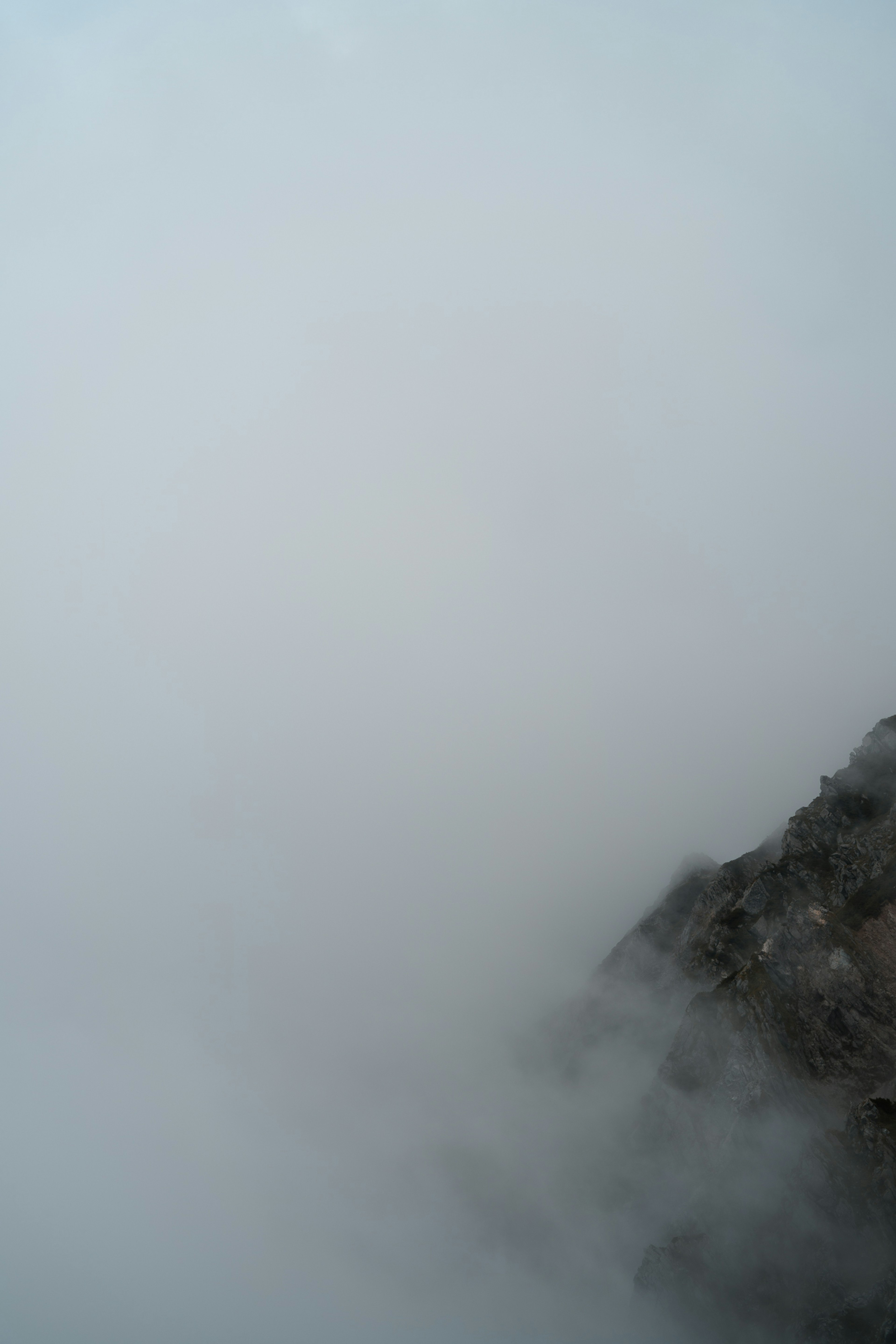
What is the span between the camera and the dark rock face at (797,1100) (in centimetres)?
4997

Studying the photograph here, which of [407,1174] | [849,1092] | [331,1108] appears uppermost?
[331,1108]

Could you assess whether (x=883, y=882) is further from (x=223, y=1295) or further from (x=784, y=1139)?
(x=223, y=1295)

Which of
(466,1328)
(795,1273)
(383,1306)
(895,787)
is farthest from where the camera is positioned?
(383,1306)

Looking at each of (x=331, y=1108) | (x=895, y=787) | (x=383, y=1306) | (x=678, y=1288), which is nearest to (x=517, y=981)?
(x=331, y=1108)

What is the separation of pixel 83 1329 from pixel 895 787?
20912 centimetres

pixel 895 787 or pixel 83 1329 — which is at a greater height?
pixel 83 1329

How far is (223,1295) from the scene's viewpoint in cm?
14650

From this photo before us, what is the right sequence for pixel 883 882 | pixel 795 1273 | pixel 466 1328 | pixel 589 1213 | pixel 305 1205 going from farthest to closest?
pixel 305 1205
pixel 466 1328
pixel 589 1213
pixel 883 882
pixel 795 1273

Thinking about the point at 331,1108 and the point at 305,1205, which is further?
the point at 331,1108

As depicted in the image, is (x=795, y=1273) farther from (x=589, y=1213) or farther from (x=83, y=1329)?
(x=83, y=1329)

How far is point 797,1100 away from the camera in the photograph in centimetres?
5656

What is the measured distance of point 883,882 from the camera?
6044 cm

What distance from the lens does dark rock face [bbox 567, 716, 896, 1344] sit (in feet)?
164

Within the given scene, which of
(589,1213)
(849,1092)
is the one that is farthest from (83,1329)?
(849,1092)
